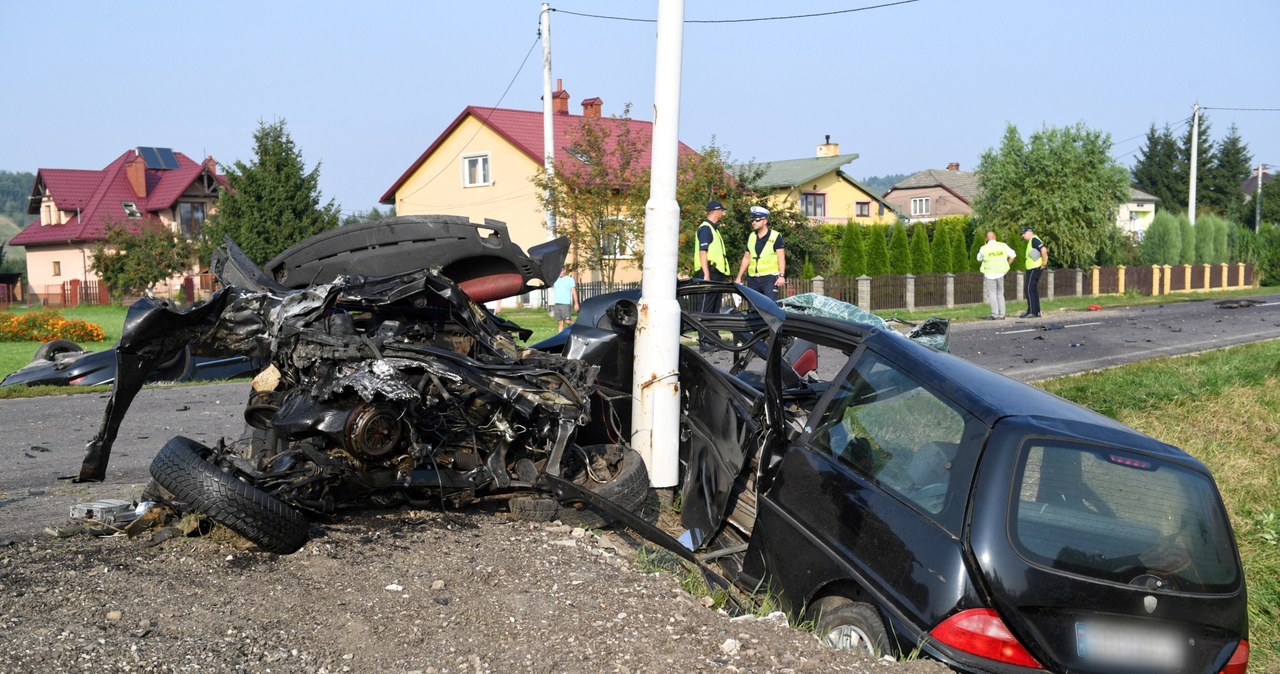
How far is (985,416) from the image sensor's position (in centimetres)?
396

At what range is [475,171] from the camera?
43.7 meters

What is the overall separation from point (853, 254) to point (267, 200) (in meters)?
19.8

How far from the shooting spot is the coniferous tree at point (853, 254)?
116 feet

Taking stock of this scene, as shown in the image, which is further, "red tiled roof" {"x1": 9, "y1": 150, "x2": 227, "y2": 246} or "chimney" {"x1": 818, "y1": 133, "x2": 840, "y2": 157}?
"chimney" {"x1": 818, "y1": 133, "x2": 840, "y2": 157}

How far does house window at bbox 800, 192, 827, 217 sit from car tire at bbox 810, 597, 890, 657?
5067 centimetres

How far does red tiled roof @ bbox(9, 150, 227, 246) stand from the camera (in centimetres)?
5775

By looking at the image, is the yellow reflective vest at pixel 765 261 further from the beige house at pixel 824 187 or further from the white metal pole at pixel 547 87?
the beige house at pixel 824 187

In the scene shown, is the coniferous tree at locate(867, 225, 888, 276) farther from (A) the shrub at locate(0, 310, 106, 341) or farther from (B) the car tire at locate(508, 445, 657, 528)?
(B) the car tire at locate(508, 445, 657, 528)

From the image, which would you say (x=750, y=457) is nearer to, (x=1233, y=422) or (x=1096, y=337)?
(x=1233, y=422)

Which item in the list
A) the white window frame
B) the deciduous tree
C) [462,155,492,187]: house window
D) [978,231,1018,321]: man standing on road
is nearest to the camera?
[978,231,1018,321]: man standing on road

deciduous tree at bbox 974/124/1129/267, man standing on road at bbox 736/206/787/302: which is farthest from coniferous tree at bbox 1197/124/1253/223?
man standing on road at bbox 736/206/787/302

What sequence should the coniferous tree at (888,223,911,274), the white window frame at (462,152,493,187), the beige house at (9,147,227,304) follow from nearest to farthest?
the coniferous tree at (888,223,911,274) → the white window frame at (462,152,493,187) → the beige house at (9,147,227,304)

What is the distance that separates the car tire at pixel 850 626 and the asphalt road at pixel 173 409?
3702 mm

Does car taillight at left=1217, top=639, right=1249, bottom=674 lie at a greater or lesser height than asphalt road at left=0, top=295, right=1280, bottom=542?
lesser
